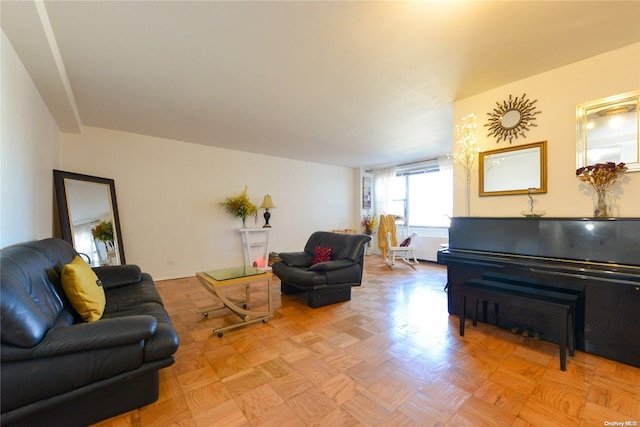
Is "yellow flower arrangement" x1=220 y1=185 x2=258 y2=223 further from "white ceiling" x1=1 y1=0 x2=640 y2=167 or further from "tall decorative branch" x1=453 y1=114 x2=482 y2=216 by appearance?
"tall decorative branch" x1=453 y1=114 x2=482 y2=216

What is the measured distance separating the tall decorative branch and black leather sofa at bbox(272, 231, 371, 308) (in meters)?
1.38

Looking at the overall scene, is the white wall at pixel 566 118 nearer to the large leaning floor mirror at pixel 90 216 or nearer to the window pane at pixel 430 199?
the window pane at pixel 430 199

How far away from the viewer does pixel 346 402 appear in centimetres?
153

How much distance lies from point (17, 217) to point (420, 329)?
142 inches

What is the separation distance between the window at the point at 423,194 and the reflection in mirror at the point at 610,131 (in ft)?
10.9

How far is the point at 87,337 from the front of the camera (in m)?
1.28

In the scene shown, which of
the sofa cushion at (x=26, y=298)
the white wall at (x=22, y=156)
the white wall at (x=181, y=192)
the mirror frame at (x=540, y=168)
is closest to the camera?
the sofa cushion at (x=26, y=298)

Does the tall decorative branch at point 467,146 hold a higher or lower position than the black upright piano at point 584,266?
higher

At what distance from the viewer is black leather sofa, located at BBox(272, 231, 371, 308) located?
3066 millimetres

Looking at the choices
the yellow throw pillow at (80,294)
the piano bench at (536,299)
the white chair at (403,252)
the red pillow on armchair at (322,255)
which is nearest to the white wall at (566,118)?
the piano bench at (536,299)

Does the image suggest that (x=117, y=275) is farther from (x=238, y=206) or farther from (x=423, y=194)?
(x=423, y=194)

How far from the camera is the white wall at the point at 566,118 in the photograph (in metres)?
2.03

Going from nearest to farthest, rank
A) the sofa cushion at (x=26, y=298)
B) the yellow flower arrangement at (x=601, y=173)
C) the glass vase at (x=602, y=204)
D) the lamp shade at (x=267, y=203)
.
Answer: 1. the sofa cushion at (x=26, y=298)
2. the yellow flower arrangement at (x=601, y=173)
3. the glass vase at (x=602, y=204)
4. the lamp shade at (x=267, y=203)

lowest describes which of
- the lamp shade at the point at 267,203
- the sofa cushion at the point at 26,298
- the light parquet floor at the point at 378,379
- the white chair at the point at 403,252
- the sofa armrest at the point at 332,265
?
the light parquet floor at the point at 378,379
